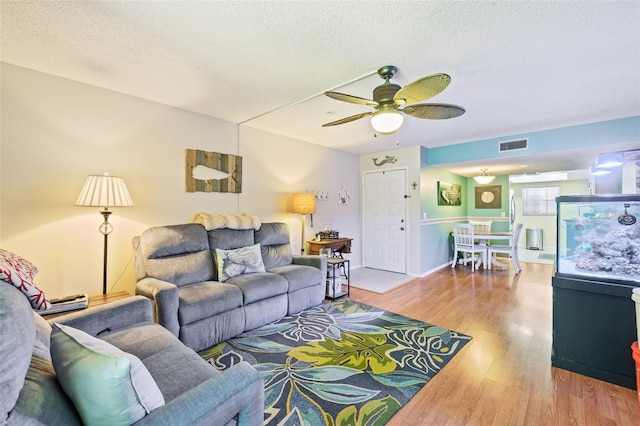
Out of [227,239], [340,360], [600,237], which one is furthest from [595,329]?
[227,239]

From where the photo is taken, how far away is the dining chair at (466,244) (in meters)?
5.51

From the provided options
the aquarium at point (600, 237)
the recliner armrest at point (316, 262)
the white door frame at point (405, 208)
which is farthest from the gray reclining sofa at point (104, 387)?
the white door frame at point (405, 208)

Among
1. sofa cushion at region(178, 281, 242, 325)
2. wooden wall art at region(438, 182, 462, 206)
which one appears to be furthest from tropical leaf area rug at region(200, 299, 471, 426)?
wooden wall art at region(438, 182, 462, 206)

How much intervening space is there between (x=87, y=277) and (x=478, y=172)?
677cm

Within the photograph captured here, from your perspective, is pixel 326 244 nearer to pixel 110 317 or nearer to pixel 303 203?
pixel 303 203

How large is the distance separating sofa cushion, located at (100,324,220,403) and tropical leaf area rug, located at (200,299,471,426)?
607mm

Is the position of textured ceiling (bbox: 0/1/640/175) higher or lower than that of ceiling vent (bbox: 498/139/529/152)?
higher

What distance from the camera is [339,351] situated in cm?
246

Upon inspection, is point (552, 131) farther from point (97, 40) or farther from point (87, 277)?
point (87, 277)

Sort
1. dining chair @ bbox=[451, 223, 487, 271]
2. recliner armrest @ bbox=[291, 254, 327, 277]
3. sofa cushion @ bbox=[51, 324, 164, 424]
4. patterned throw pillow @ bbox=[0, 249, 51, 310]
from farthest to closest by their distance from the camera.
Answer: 1. dining chair @ bbox=[451, 223, 487, 271]
2. recliner armrest @ bbox=[291, 254, 327, 277]
3. patterned throw pillow @ bbox=[0, 249, 51, 310]
4. sofa cushion @ bbox=[51, 324, 164, 424]

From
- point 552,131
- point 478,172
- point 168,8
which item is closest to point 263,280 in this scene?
point 168,8

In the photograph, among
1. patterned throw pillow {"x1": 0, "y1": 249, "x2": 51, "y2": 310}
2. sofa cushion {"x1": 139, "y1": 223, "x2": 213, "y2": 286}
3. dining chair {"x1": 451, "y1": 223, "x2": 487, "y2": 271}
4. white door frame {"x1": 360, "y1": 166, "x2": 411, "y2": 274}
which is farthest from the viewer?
dining chair {"x1": 451, "y1": 223, "x2": 487, "y2": 271}

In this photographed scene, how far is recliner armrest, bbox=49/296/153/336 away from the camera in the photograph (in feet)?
5.57

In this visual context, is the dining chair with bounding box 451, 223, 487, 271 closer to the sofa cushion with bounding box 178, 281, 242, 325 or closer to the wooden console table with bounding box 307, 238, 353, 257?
the wooden console table with bounding box 307, 238, 353, 257
